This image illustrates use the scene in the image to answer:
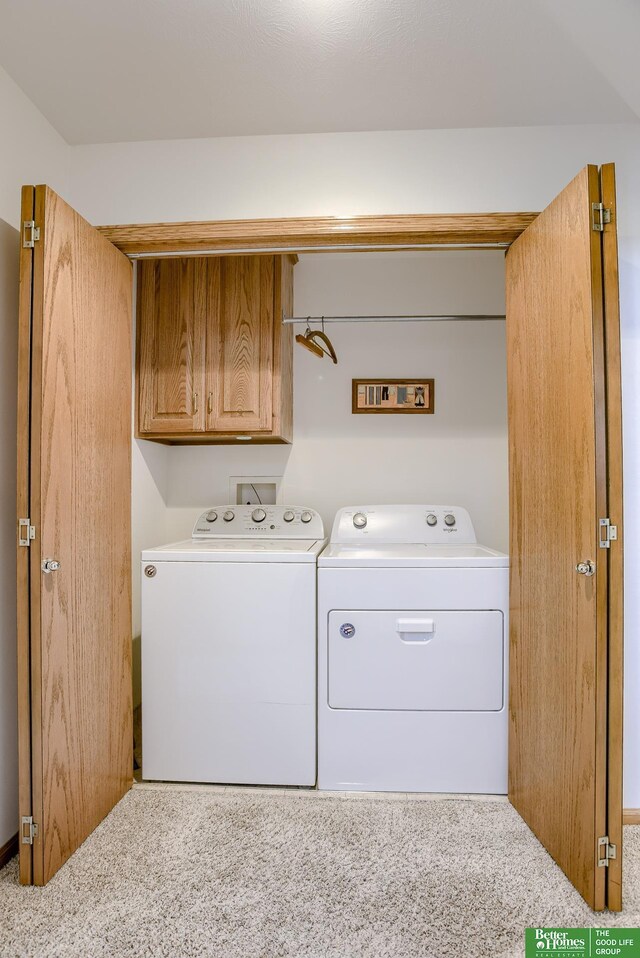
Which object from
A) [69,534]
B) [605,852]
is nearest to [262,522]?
[69,534]

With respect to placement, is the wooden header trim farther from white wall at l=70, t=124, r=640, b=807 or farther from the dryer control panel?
the dryer control panel

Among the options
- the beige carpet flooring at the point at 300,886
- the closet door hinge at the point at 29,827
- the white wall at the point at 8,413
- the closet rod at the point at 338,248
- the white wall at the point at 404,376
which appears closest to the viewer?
the beige carpet flooring at the point at 300,886

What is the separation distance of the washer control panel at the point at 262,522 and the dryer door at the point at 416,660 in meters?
0.72

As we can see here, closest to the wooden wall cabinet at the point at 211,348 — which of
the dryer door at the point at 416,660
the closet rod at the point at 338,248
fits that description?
the closet rod at the point at 338,248

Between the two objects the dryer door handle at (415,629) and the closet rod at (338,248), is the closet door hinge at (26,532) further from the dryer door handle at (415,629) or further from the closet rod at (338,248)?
the dryer door handle at (415,629)

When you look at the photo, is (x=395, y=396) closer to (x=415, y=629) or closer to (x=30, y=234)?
(x=415, y=629)

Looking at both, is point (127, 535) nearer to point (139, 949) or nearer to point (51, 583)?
point (51, 583)

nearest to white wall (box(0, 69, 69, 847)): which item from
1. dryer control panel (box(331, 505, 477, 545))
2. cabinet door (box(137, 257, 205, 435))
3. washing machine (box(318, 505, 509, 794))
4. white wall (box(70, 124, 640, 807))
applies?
white wall (box(70, 124, 640, 807))

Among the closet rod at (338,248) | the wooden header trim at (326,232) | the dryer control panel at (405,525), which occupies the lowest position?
the dryer control panel at (405,525)

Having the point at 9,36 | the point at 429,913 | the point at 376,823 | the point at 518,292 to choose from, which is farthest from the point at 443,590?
the point at 9,36

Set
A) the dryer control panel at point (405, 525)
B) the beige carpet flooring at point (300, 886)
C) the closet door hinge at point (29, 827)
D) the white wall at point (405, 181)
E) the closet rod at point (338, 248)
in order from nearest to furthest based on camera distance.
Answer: the beige carpet flooring at point (300, 886) → the closet door hinge at point (29, 827) → the white wall at point (405, 181) → the closet rod at point (338, 248) → the dryer control panel at point (405, 525)

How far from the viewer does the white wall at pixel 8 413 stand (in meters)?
1.69

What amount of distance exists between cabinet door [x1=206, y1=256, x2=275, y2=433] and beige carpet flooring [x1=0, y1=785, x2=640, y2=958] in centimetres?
161

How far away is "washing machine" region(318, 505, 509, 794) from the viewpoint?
2.07 meters
